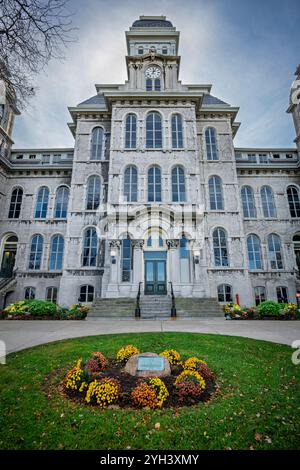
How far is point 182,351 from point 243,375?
1.87 metres

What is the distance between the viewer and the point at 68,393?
13.6ft

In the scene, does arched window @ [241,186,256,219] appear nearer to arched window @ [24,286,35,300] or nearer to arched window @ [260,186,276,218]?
arched window @ [260,186,276,218]

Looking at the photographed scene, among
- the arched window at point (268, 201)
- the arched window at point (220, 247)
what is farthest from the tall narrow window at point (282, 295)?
the arched window at point (268, 201)

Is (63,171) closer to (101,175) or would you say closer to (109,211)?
(101,175)

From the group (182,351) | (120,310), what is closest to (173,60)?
(120,310)

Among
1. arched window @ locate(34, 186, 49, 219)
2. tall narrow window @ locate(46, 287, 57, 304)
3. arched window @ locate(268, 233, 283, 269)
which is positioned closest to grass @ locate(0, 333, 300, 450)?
tall narrow window @ locate(46, 287, 57, 304)

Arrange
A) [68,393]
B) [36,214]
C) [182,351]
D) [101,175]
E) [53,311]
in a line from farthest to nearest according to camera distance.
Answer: [36,214] → [101,175] → [53,311] → [182,351] → [68,393]

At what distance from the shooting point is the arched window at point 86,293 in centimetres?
1842

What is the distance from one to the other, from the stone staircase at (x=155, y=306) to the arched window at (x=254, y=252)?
30.1 feet

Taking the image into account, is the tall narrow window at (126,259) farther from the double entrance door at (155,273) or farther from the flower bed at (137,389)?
the flower bed at (137,389)

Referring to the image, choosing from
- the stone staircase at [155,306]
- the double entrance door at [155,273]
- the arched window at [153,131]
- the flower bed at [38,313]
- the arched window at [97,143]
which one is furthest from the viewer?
the arched window at [97,143]

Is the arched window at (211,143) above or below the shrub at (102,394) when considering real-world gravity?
above

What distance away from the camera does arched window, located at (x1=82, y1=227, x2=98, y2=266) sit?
1909cm

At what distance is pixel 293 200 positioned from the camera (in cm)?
2225
